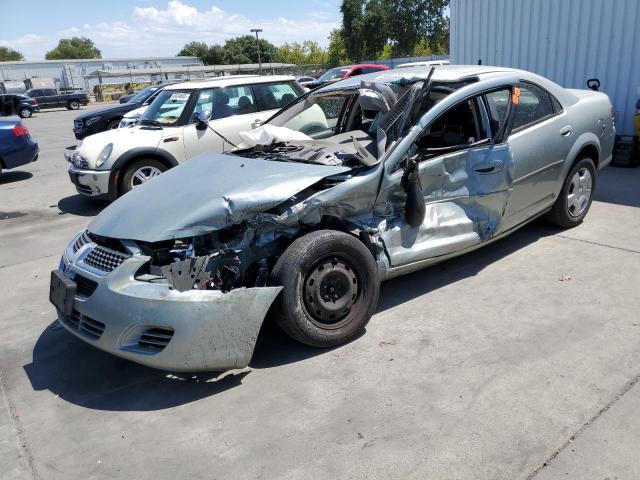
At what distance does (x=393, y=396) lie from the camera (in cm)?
299

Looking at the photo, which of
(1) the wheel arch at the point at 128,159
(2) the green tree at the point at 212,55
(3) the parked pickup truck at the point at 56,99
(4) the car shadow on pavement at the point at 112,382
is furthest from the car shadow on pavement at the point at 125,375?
(2) the green tree at the point at 212,55

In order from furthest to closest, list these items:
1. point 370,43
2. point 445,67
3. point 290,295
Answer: point 370,43 → point 445,67 → point 290,295

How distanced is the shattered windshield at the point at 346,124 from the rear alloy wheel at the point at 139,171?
10.4 ft

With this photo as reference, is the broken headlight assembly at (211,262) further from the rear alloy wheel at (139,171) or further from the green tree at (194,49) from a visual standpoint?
the green tree at (194,49)

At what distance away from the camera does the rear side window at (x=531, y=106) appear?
4.57 meters

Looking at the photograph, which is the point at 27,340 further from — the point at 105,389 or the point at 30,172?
the point at 30,172

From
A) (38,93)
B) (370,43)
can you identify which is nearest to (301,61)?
(370,43)

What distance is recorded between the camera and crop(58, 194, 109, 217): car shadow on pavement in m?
7.70

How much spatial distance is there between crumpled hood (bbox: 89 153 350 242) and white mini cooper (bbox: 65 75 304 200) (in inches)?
141

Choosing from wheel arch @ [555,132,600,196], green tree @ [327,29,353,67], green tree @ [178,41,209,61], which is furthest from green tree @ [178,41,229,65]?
wheel arch @ [555,132,600,196]

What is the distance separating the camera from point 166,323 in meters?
2.91

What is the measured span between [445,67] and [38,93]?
39288 millimetres

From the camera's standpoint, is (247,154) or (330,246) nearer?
(330,246)

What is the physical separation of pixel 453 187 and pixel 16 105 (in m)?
33.8
